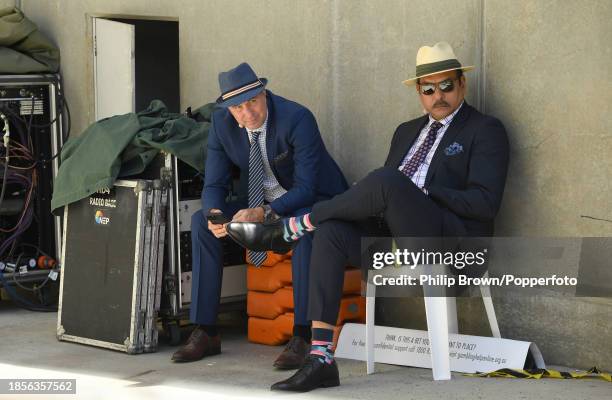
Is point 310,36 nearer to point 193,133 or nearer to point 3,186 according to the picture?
point 193,133

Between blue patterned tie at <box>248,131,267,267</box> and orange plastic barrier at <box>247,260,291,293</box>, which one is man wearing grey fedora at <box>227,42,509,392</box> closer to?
blue patterned tie at <box>248,131,267,267</box>

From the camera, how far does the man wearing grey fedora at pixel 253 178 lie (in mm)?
5457

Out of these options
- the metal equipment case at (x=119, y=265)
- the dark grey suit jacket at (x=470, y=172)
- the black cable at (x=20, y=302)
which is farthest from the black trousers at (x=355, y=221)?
the black cable at (x=20, y=302)

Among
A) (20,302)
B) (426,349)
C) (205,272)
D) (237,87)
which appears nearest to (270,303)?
(205,272)

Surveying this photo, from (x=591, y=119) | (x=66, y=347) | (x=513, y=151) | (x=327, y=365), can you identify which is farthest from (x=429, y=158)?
(x=66, y=347)

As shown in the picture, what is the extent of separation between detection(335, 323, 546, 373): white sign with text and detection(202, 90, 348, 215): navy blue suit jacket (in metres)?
0.68

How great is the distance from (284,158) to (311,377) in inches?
51.5

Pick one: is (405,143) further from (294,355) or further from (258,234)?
(294,355)

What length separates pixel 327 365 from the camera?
15.5 ft

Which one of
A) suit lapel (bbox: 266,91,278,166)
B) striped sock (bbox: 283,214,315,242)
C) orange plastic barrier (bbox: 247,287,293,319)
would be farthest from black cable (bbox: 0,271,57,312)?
striped sock (bbox: 283,214,315,242)

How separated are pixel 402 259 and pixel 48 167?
3.19m

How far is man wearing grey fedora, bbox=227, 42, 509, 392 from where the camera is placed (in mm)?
4746

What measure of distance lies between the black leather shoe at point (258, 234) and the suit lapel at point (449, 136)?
0.70 meters

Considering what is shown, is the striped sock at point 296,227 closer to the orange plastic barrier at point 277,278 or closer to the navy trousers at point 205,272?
the navy trousers at point 205,272
